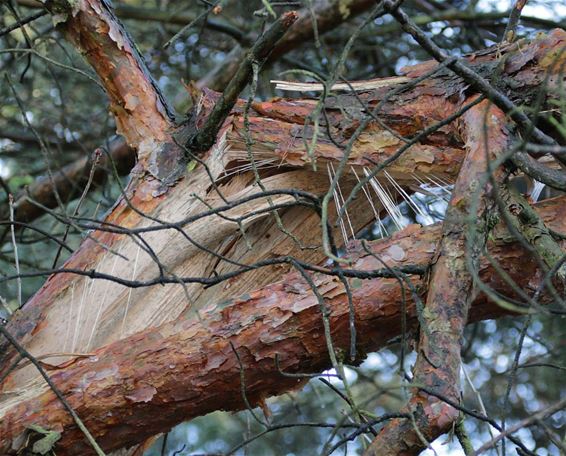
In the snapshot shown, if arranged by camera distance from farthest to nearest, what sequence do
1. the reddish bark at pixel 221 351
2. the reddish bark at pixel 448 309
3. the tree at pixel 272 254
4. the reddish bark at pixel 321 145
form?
the reddish bark at pixel 321 145 < the reddish bark at pixel 221 351 < the tree at pixel 272 254 < the reddish bark at pixel 448 309

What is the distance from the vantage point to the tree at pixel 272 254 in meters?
1.47

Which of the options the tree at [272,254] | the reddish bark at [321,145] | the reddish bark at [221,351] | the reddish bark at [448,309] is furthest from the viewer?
the reddish bark at [321,145]

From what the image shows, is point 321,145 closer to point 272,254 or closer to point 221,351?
point 272,254

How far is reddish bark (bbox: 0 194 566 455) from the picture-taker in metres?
1.67

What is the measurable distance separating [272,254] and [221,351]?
0.44 m

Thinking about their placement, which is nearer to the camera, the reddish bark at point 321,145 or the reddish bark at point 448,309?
the reddish bark at point 448,309

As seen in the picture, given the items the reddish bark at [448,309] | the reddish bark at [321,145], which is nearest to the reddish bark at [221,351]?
the reddish bark at [448,309]

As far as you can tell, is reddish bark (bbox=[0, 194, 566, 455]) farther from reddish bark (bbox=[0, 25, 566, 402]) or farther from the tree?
reddish bark (bbox=[0, 25, 566, 402])

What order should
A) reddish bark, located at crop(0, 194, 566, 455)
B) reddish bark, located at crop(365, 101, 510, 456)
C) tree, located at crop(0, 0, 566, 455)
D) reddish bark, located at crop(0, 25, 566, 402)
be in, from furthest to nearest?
reddish bark, located at crop(0, 25, 566, 402)
reddish bark, located at crop(0, 194, 566, 455)
tree, located at crop(0, 0, 566, 455)
reddish bark, located at crop(365, 101, 510, 456)

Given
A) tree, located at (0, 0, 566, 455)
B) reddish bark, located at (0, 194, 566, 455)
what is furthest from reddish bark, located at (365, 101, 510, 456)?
reddish bark, located at (0, 194, 566, 455)

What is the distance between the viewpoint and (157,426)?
175cm

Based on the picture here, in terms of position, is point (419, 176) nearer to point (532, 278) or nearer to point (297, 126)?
point (297, 126)

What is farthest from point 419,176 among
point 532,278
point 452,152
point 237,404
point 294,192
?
point 237,404

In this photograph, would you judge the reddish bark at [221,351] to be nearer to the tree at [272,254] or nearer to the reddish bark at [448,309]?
the tree at [272,254]
